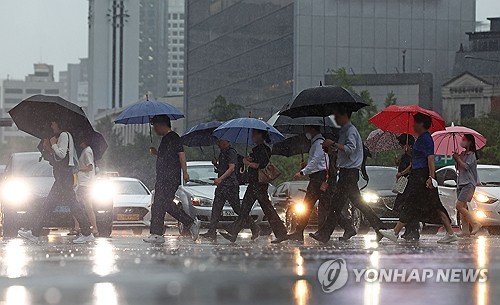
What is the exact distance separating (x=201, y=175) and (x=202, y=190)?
3.35 ft

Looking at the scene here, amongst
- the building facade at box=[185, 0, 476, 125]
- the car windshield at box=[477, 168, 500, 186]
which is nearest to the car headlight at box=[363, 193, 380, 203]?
the car windshield at box=[477, 168, 500, 186]

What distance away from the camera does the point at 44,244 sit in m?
16.7

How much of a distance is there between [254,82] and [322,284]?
116 m

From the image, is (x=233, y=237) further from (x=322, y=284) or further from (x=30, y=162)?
(x=322, y=284)

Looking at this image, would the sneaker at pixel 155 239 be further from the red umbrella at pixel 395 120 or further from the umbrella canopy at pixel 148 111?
the red umbrella at pixel 395 120

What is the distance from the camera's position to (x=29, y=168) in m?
23.0

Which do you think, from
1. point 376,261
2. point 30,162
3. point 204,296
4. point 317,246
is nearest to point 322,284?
point 204,296

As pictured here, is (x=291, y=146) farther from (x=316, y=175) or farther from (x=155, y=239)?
(x=155, y=239)

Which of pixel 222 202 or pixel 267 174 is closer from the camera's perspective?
pixel 267 174

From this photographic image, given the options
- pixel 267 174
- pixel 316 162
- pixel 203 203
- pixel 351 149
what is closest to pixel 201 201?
pixel 203 203

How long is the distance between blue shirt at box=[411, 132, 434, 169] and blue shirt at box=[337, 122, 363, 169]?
0.96 m

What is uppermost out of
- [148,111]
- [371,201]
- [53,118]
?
[148,111]

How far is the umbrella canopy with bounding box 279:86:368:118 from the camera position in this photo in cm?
1683

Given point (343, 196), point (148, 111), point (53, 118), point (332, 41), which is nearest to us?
point (343, 196)
